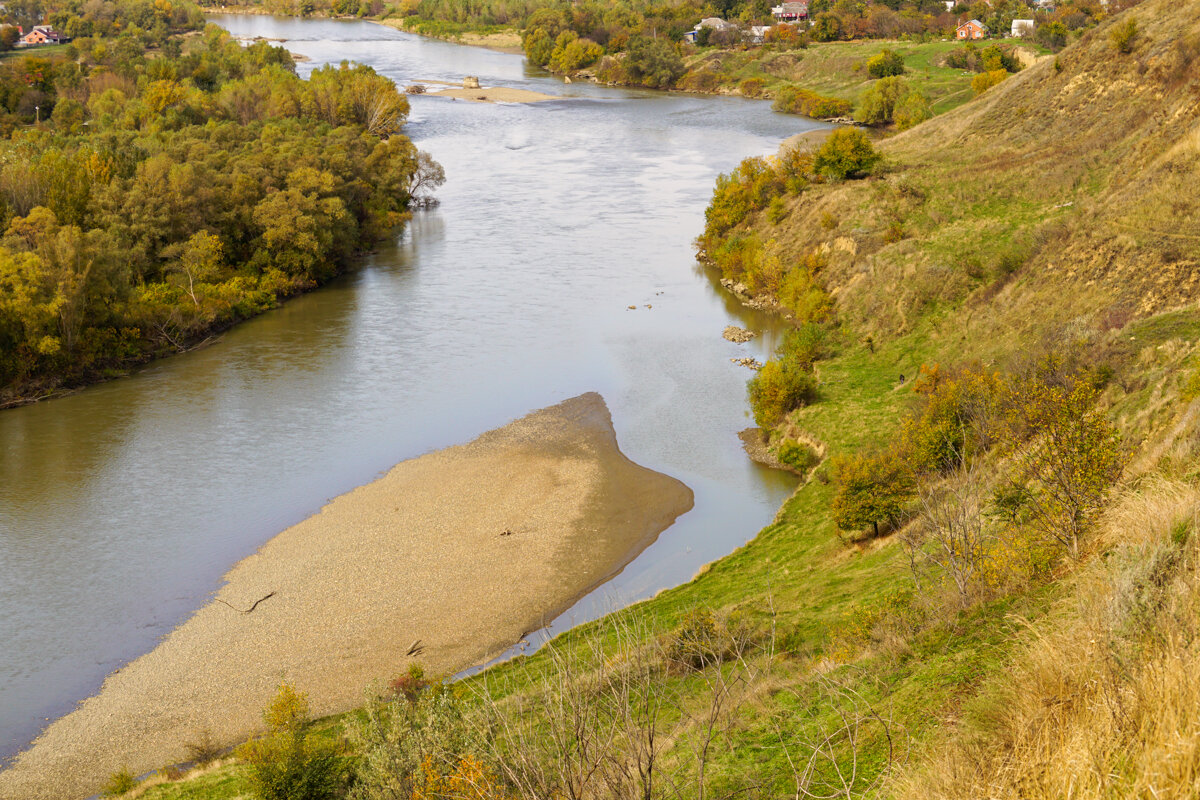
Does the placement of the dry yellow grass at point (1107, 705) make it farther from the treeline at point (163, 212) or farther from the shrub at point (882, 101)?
the shrub at point (882, 101)

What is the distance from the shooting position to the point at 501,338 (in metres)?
49.7

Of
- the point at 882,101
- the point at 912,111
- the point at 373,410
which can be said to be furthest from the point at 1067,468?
the point at 882,101

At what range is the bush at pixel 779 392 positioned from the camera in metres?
38.8

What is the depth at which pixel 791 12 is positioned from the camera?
165375mm

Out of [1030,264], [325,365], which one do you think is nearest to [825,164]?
[1030,264]

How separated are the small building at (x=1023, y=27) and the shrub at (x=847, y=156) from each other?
247 feet

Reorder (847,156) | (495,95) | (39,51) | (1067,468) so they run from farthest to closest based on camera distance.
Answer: (39,51), (495,95), (847,156), (1067,468)

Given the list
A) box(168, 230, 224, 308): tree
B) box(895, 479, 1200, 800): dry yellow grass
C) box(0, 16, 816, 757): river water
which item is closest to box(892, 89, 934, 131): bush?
box(0, 16, 816, 757): river water

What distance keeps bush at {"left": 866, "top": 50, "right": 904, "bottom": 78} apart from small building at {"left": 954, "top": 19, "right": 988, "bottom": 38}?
764 inches

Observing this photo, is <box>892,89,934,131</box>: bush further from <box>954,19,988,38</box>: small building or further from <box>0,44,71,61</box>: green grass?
<box>0,44,71,61</box>: green grass

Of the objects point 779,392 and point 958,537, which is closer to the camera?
point 958,537

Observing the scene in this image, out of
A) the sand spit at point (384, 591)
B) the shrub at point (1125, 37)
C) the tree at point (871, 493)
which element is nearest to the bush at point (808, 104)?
the shrub at point (1125, 37)

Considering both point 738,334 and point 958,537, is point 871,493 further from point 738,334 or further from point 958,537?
point 738,334

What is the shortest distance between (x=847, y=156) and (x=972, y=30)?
82.6 metres
